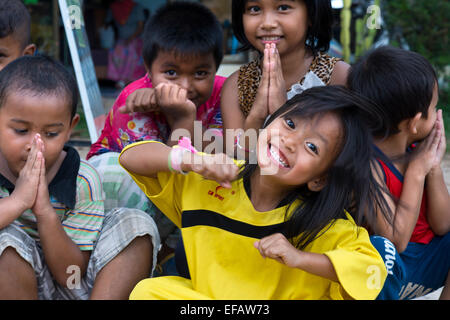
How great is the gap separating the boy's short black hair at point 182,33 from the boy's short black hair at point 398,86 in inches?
30.5

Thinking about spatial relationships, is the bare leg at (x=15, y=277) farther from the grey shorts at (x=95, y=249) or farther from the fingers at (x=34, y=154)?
the fingers at (x=34, y=154)

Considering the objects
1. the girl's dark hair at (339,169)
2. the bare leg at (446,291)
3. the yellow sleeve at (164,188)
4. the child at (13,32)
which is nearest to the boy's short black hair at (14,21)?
the child at (13,32)

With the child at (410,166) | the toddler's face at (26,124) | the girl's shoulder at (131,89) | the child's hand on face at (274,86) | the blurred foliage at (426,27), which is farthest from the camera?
the blurred foliage at (426,27)

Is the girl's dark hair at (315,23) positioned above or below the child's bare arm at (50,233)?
above

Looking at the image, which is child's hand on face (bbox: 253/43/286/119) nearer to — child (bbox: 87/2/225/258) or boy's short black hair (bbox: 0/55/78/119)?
child (bbox: 87/2/225/258)

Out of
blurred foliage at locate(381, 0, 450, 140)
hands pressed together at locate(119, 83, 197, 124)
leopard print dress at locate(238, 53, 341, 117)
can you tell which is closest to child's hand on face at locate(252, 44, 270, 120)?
leopard print dress at locate(238, 53, 341, 117)

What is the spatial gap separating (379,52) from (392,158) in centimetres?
42

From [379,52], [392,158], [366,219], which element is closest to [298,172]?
[366,219]

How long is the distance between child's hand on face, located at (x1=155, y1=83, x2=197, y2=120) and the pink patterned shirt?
0.24 metres

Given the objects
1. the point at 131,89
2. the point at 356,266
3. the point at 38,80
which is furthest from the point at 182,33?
the point at 356,266

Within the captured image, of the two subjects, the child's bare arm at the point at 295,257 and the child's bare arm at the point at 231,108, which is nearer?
the child's bare arm at the point at 295,257

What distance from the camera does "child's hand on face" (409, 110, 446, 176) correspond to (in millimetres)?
1962

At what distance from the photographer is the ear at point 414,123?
194 cm

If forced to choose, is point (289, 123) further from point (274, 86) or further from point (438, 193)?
point (438, 193)
